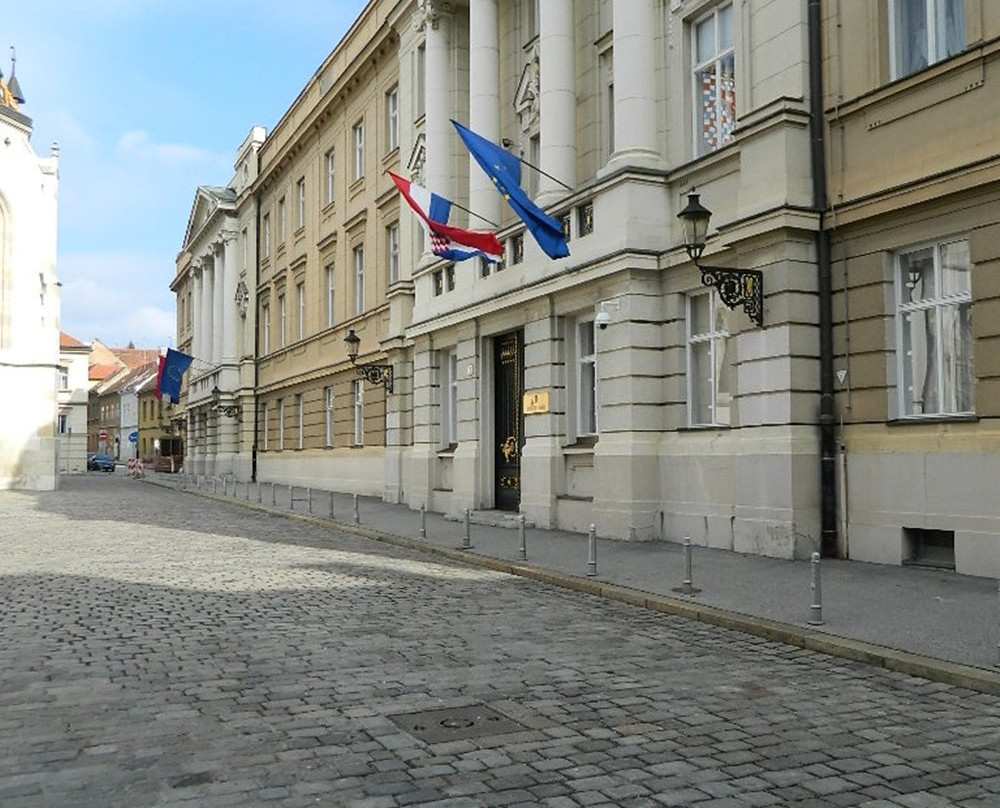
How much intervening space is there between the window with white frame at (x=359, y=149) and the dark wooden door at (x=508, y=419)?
13.5 meters

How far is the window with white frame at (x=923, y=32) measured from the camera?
13.1m

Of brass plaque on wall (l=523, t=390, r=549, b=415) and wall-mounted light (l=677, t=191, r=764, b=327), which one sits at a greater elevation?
wall-mounted light (l=677, t=191, r=764, b=327)

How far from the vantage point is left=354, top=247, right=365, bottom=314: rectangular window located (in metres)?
33.5

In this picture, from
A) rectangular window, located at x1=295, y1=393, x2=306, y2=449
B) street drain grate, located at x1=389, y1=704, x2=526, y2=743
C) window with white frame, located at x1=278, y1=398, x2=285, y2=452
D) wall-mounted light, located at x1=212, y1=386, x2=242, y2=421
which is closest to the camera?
street drain grate, located at x1=389, y1=704, x2=526, y2=743

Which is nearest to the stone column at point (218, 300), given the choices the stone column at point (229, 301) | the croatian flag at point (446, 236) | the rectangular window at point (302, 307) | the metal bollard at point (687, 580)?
the stone column at point (229, 301)

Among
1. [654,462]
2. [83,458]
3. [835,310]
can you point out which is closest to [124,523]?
[654,462]

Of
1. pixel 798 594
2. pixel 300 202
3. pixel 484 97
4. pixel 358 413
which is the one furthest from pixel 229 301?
pixel 798 594

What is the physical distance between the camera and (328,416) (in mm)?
36438

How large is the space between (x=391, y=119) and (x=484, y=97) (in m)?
9.14

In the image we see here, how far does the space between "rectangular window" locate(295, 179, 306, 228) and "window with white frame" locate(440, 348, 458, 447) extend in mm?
17578

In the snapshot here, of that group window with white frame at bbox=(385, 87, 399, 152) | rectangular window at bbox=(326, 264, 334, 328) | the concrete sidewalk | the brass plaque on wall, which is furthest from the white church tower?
the concrete sidewalk

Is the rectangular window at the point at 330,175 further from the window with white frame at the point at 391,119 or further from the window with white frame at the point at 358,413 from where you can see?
the window with white frame at the point at 358,413

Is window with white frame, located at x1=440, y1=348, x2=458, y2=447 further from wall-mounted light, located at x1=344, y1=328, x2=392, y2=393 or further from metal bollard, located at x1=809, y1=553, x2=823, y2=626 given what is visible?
metal bollard, located at x1=809, y1=553, x2=823, y2=626

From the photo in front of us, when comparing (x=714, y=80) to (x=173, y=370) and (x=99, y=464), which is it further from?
(x=99, y=464)
